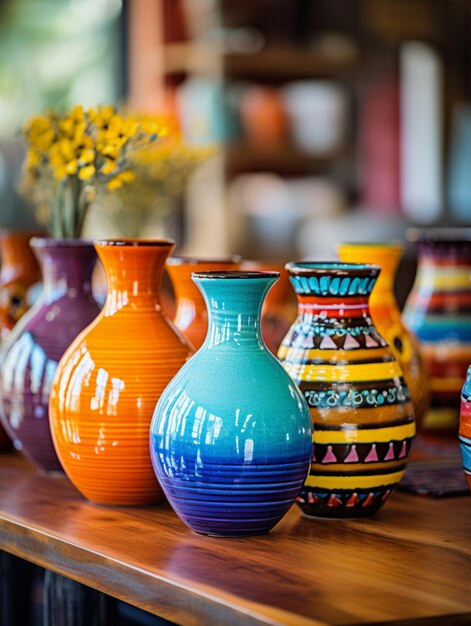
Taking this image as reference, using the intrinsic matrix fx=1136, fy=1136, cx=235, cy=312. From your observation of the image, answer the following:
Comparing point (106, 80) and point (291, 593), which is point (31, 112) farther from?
point (291, 593)

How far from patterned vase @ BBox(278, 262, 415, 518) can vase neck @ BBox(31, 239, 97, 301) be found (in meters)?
0.29

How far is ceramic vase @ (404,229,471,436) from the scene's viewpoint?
148 cm

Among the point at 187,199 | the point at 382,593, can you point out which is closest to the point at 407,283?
the point at 187,199

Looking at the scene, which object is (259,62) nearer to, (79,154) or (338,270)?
(79,154)

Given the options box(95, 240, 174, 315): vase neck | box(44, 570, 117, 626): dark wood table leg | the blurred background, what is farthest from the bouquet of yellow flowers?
the blurred background

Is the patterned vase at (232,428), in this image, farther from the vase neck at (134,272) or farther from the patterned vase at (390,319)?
the patterned vase at (390,319)

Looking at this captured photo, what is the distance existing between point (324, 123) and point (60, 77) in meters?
1.17

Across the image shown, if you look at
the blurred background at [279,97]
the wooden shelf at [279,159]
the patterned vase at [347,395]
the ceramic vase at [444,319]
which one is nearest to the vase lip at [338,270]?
the patterned vase at [347,395]

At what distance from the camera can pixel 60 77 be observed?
16.3 feet

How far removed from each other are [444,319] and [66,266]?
0.54m

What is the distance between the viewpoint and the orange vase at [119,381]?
1072mm

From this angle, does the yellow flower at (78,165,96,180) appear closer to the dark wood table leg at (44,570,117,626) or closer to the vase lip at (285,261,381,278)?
the vase lip at (285,261,381,278)

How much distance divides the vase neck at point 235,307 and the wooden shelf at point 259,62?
12.2 feet

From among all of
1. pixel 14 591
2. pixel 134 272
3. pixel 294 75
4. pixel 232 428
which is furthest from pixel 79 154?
pixel 294 75
